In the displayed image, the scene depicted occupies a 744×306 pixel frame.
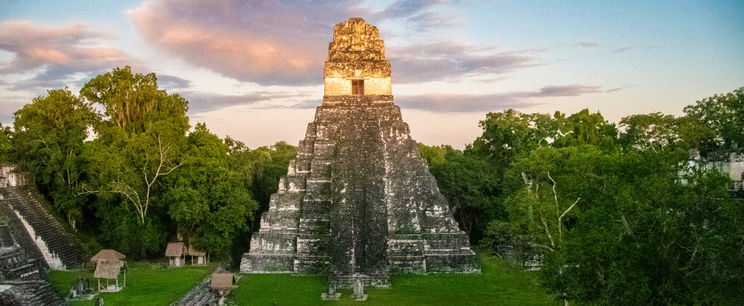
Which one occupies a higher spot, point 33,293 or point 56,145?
point 56,145

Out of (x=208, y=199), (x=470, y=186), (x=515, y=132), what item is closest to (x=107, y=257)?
(x=208, y=199)

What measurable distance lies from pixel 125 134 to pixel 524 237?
46.1 feet

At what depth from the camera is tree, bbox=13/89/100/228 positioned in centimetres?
2295

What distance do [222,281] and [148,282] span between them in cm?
322

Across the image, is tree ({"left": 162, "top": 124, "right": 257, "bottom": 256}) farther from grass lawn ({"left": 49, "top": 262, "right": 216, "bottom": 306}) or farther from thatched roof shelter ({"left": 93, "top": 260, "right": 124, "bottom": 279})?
thatched roof shelter ({"left": 93, "top": 260, "right": 124, "bottom": 279})

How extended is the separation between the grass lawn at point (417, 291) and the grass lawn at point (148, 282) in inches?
66.1

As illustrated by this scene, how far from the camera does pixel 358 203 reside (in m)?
19.9

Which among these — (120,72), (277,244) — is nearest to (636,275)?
(277,244)

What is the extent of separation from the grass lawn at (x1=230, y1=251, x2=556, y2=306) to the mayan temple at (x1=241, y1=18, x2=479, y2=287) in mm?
613

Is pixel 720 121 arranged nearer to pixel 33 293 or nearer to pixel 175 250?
pixel 175 250

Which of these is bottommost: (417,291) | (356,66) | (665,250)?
(417,291)

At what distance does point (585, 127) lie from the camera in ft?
103

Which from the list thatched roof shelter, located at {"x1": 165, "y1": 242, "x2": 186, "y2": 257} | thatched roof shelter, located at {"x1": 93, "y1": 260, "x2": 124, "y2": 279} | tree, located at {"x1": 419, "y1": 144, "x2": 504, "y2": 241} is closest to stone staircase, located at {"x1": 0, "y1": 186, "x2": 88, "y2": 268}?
thatched roof shelter, located at {"x1": 165, "y1": 242, "x2": 186, "y2": 257}

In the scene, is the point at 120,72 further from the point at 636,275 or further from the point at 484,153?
the point at 636,275
